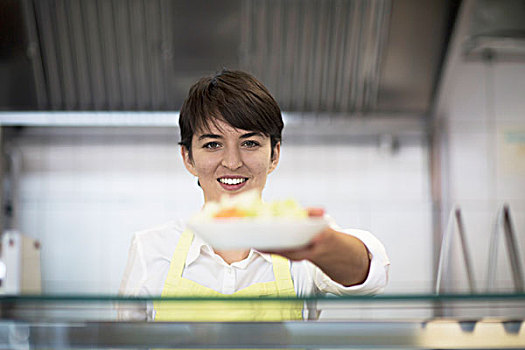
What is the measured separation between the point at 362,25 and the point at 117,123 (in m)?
1.28

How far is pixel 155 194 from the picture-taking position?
9.95 feet

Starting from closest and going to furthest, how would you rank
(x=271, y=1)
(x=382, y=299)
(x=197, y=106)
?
1. (x=382, y=299)
2. (x=197, y=106)
3. (x=271, y=1)

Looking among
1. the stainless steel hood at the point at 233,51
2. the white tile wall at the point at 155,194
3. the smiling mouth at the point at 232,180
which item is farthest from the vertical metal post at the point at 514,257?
the smiling mouth at the point at 232,180

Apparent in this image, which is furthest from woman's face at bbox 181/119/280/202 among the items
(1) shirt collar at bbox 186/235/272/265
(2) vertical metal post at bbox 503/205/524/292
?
(2) vertical metal post at bbox 503/205/524/292

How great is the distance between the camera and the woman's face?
98 cm

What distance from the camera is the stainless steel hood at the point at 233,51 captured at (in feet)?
9.34

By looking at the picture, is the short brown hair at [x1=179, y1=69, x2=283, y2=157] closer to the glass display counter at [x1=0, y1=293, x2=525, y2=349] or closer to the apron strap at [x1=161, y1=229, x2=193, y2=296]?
the apron strap at [x1=161, y1=229, x2=193, y2=296]

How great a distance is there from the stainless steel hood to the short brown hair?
194cm

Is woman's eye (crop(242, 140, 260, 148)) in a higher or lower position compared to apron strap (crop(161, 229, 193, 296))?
higher

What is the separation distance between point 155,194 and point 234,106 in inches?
84.1

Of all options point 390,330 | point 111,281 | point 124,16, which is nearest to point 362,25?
point 124,16

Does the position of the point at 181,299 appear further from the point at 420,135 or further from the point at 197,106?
the point at 420,135

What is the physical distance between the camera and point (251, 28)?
9.48 ft

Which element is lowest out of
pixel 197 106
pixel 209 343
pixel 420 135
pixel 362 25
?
pixel 209 343
